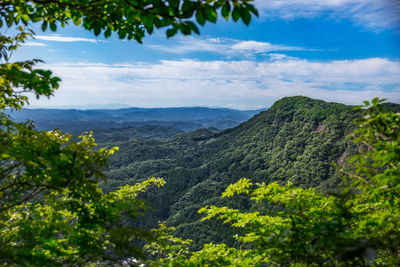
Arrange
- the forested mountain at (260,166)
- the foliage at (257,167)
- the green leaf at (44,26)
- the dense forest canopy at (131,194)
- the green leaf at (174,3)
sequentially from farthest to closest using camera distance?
the forested mountain at (260,166)
the foliage at (257,167)
the green leaf at (44,26)
the dense forest canopy at (131,194)
the green leaf at (174,3)

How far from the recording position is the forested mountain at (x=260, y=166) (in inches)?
4668

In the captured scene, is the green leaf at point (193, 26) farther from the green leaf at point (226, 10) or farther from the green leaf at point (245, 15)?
the green leaf at point (245, 15)

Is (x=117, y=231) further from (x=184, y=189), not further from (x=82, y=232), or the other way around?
(x=184, y=189)

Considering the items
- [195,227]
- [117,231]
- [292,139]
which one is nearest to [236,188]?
[117,231]

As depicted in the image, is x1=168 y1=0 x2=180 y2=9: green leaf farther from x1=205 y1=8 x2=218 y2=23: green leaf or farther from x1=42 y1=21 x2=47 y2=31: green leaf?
x1=42 y1=21 x2=47 y2=31: green leaf

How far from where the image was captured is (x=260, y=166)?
518ft

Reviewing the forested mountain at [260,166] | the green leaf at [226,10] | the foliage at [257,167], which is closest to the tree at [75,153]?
the green leaf at [226,10]

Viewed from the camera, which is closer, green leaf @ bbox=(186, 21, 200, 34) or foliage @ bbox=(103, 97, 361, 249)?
green leaf @ bbox=(186, 21, 200, 34)

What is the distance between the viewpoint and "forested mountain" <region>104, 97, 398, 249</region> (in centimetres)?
11856

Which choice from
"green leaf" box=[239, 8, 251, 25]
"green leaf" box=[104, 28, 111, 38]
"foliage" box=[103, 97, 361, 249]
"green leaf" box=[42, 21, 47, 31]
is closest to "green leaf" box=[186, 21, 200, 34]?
"green leaf" box=[239, 8, 251, 25]

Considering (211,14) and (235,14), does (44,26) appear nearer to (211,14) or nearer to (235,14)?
(211,14)

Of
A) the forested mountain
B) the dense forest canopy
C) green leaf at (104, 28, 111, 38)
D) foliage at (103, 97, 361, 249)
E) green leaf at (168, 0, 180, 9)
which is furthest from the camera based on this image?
the forested mountain

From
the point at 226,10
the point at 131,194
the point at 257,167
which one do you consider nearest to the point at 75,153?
the point at 226,10

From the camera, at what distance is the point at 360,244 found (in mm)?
1898
